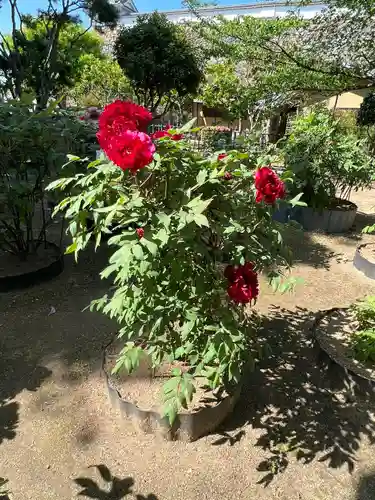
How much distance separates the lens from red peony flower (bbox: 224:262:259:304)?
1602mm

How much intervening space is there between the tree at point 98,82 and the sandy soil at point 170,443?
57.8ft

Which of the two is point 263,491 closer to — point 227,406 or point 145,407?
point 227,406

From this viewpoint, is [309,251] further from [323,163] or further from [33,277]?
[33,277]

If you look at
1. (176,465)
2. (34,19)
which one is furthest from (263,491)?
(34,19)

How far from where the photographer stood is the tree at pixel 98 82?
19500 millimetres

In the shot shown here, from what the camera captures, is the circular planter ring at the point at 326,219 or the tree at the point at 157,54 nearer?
the circular planter ring at the point at 326,219

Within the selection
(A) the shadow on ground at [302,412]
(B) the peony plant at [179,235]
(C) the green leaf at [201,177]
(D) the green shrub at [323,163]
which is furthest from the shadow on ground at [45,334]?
(D) the green shrub at [323,163]

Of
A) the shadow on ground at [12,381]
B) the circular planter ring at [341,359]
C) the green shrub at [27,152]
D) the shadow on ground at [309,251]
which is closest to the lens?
the shadow on ground at [12,381]

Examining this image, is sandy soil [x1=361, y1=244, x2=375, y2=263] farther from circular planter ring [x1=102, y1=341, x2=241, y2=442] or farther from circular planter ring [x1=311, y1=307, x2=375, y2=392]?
circular planter ring [x1=102, y1=341, x2=241, y2=442]

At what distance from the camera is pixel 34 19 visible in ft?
30.2

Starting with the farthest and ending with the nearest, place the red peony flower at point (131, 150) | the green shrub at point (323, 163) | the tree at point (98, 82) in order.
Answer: the tree at point (98, 82), the green shrub at point (323, 163), the red peony flower at point (131, 150)

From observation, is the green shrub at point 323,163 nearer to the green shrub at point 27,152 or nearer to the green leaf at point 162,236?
the green shrub at point 27,152

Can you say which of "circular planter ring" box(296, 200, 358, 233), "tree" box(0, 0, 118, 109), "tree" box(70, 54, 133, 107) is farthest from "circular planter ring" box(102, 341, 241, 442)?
"tree" box(70, 54, 133, 107)

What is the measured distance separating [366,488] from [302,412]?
48 centimetres
